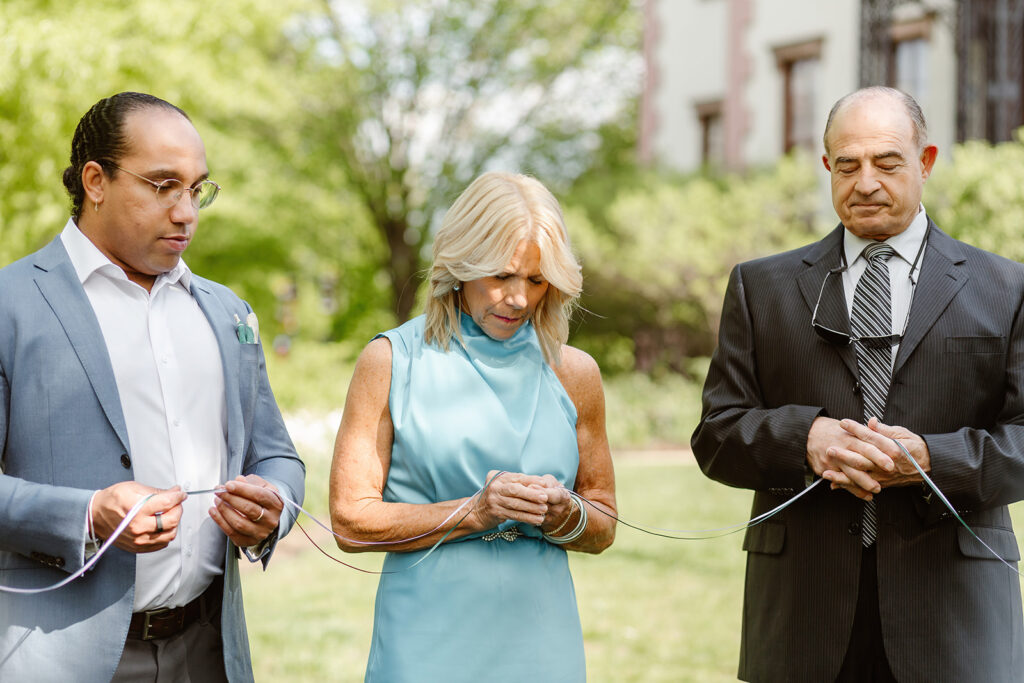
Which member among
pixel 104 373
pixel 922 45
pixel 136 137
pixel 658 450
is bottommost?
pixel 658 450

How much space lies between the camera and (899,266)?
3508 mm

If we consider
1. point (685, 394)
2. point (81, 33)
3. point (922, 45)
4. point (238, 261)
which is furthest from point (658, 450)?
point (238, 261)

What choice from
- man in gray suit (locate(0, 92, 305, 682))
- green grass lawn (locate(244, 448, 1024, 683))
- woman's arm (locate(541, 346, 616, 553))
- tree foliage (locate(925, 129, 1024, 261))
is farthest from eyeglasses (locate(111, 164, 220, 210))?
tree foliage (locate(925, 129, 1024, 261))

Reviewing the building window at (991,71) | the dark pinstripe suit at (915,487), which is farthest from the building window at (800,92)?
the dark pinstripe suit at (915,487)

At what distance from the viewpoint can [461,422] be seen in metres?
3.23

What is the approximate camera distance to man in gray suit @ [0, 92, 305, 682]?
2816 mm

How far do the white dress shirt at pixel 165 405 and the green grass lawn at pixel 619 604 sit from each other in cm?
302

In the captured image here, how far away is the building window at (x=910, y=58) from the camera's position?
16.1 meters

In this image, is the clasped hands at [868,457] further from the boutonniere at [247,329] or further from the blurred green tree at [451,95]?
the blurred green tree at [451,95]

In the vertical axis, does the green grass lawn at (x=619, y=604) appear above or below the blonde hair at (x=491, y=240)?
below

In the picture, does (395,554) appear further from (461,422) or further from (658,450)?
(658,450)

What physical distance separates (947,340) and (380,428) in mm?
1778

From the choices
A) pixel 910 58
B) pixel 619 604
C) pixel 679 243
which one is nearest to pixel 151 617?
pixel 619 604

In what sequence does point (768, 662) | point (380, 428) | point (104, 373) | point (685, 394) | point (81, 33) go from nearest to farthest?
1. point (104, 373)
2. point (380, 428)
3. point (768, 662)
4. point (81, 33)
5. point (685, 394)
